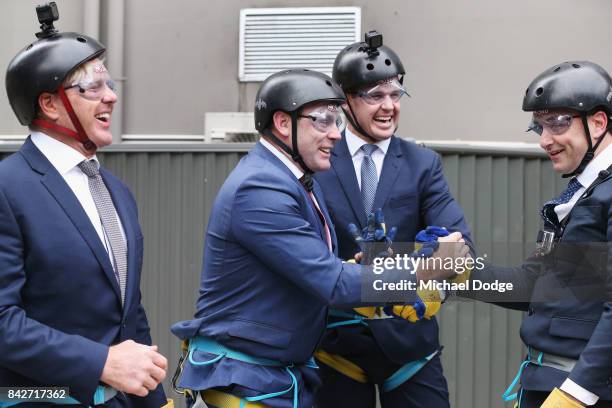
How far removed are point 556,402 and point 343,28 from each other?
14.1 ft

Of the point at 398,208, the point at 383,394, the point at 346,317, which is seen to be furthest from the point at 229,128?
the point at 383,394

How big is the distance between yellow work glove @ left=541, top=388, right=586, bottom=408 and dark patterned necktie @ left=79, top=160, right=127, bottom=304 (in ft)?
5.42

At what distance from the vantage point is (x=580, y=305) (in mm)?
4195

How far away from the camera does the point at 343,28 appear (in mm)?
7742

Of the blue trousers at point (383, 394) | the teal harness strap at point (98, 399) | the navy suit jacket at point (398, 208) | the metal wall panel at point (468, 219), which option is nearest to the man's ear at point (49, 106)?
the teal harness strap at point (98, 399)

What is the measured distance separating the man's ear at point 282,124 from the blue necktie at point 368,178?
0.66 metres

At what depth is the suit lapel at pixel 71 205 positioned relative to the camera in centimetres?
366

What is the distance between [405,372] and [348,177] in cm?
94

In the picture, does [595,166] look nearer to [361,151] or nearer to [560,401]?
[560,401]

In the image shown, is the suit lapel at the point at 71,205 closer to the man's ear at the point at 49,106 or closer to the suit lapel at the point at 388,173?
the man's ear at the point at 49,106

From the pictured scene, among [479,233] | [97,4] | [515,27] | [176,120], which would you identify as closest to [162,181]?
[176,120]

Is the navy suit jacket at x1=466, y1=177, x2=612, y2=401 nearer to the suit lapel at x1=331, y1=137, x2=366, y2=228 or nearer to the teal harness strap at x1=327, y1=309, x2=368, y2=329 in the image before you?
the teal harness strap at x1=327, y1=309, x2=368, y2=329

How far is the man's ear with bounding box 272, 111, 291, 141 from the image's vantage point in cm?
447

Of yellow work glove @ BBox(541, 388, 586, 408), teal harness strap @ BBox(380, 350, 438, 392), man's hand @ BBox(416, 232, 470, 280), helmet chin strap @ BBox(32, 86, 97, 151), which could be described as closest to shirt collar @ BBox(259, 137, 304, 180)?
man's hand @ BBox(416, 232, 470, 280)
